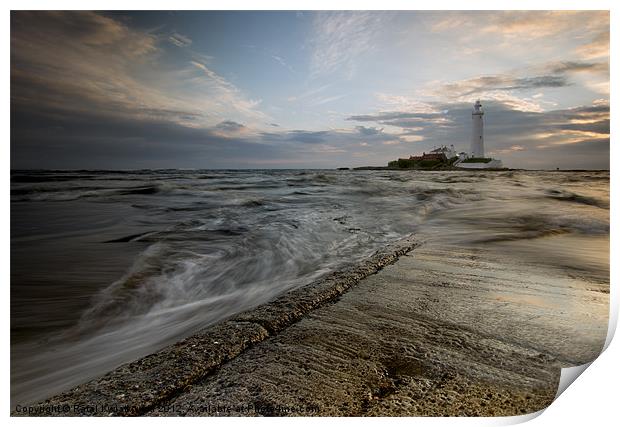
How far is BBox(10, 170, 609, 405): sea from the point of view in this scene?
1.68 metres

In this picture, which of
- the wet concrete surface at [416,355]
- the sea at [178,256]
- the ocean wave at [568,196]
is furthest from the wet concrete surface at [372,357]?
the ocean wave at [568,196]

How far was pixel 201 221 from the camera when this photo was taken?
201 inches

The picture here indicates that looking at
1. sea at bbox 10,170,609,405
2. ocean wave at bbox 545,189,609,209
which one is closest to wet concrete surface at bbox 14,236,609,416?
sea at bbox 10,170,609,405

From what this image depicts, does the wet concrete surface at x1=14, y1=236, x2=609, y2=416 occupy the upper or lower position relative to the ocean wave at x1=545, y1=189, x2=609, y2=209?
lower

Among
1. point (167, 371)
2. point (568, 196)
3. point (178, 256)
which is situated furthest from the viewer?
point (568, 196)

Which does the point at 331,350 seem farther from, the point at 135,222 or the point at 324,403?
the point at 135,222

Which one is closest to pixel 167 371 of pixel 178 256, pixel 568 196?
pixel 178 256

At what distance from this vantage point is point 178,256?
10.3 feet

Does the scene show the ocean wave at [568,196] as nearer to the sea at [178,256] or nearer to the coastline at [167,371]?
the sea at [178,256]

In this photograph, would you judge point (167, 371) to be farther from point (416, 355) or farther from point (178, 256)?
point (178, 256)

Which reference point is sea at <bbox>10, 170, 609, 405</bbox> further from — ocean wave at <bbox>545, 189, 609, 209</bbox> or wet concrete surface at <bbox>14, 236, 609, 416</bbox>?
wet concrete surface at <bbox>14, 236, 609, 416</bbox>

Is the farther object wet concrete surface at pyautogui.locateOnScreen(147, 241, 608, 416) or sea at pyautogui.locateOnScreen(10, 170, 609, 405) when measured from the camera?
sea at pyautogui.locateOnScreen(10, 170, 609, 405)

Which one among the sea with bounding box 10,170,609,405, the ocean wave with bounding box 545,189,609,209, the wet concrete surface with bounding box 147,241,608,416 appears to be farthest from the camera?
the ocean wave with bounding box 545,189,609,209

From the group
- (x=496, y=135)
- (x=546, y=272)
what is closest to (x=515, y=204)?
(x=496, y=135)
